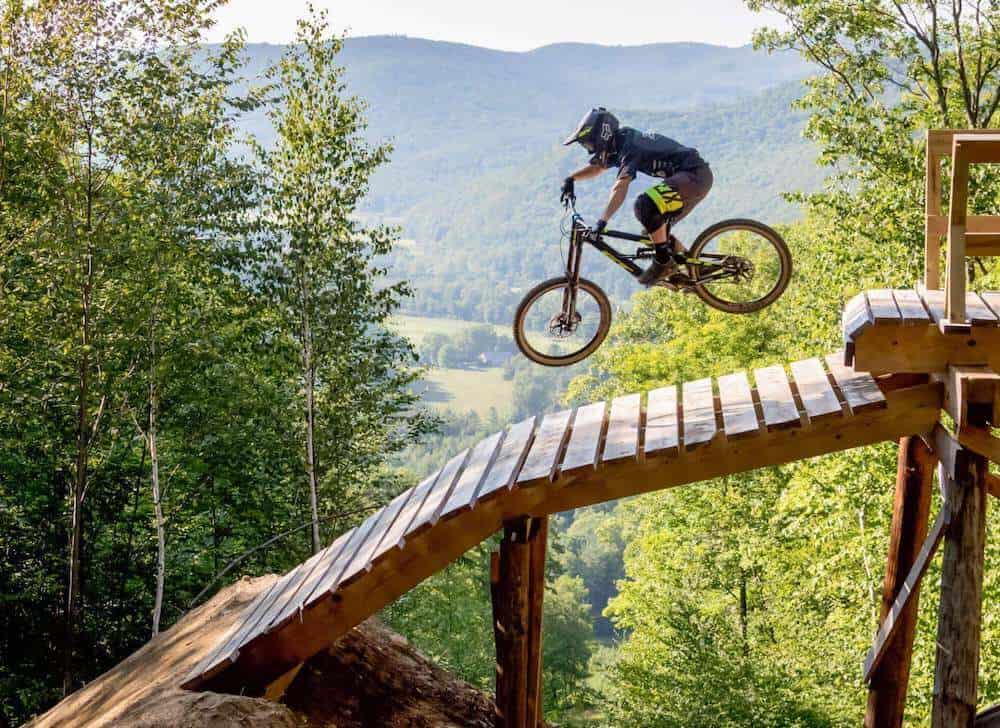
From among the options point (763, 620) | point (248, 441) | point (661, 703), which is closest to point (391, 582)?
point (248, 441)

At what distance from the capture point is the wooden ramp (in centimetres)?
499

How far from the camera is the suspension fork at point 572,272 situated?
744cm

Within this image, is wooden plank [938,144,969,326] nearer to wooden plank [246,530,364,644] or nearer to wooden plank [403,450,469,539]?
wooden plank [403,450,469,539]

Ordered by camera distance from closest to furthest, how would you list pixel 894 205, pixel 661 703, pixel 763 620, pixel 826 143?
pixel 894 205
pixel 826 143
pixel 661 703
pixel 763 620

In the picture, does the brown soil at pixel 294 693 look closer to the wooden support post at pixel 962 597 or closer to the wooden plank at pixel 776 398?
the wooden plank at pixel 776 398

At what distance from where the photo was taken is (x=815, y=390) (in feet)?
17.4

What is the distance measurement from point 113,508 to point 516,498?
11.7m

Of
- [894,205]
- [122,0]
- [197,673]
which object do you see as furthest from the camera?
[894,205]

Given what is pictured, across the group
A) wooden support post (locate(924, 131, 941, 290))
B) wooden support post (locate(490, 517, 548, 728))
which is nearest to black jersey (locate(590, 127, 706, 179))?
wooden support post (locate(924, 131, 941, 290))

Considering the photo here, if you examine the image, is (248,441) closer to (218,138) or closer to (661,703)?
(218,138)

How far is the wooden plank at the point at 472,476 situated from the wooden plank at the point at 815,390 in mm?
1753

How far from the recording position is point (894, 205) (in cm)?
1393

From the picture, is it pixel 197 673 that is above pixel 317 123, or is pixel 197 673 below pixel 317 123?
below

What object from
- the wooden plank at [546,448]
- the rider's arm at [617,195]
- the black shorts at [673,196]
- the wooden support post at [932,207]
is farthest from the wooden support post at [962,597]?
the rider's arm at [617,195]
